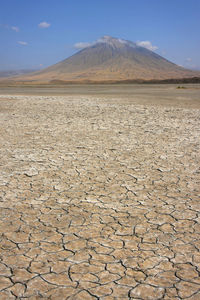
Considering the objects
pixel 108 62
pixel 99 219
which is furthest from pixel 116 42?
pixel 99 219

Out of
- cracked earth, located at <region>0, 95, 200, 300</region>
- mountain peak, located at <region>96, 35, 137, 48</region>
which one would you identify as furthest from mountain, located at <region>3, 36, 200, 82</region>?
cracked earth, located at <region>0, 95, 200, 300</region>

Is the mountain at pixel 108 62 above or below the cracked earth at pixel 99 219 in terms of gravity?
above

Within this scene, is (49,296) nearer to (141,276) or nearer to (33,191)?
(141,276)

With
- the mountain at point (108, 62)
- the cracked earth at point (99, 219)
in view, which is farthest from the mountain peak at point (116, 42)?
the cracked earth at point (99, 219)

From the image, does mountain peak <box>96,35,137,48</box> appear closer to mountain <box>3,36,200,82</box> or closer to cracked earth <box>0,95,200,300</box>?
mountain <box>3,36,200,82</box>

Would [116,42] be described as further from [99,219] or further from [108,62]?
[99,219]

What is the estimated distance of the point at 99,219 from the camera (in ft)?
9.49

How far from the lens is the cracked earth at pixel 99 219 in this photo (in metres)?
2.01

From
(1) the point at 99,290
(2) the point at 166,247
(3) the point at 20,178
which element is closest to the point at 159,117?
(3) the point at 20,178

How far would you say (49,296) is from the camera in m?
1.89

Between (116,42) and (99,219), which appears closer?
(99,219)

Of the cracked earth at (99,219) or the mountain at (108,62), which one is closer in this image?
the cracked earth at (99,219)

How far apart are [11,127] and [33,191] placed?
4553 mm

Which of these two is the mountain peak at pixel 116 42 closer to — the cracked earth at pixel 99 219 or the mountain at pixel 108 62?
the mountain at pixel 108 62
